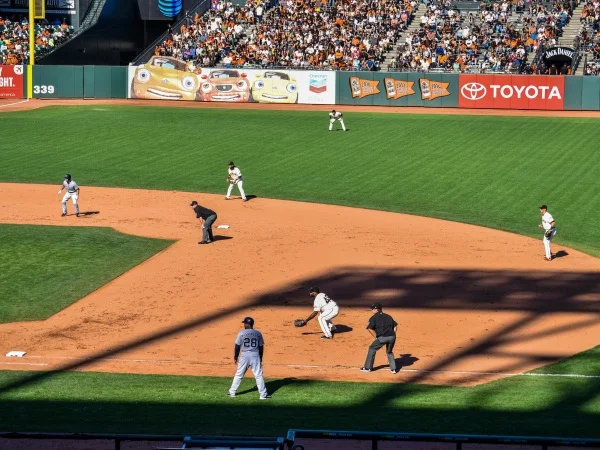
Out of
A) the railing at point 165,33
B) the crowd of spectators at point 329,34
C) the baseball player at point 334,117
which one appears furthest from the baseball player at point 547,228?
the railing at point 165,33

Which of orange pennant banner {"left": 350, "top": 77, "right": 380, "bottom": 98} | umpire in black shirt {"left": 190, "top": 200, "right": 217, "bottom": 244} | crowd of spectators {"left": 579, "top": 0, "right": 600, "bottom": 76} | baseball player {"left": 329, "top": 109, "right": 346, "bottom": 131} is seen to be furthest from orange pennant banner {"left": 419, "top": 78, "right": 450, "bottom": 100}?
umpire in black shirt {"left": 190, "top": 200, "right": 217, "bottom": 244}

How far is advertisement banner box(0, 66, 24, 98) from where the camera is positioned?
65.7m

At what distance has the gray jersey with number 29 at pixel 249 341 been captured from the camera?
59.5 feet

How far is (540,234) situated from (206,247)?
34.7 ft

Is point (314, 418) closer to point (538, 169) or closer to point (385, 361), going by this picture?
point (385, 361)

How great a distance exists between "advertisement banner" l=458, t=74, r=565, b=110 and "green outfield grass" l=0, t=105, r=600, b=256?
3.02 metres

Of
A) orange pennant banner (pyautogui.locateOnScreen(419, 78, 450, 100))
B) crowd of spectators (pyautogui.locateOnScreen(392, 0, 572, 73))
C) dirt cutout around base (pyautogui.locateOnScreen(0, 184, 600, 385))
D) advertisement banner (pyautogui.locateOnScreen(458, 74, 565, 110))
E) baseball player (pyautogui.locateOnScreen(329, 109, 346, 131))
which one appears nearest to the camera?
dirt cutout around base (pyautogui.locateOnScreen(0, 184, 600, 385))

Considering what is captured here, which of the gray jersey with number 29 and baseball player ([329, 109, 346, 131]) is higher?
baseball player ([329, 109, 346, 131])

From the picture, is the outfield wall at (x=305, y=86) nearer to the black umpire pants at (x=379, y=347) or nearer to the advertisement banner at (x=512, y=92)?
the advertisement banner at (x=512, y=92)

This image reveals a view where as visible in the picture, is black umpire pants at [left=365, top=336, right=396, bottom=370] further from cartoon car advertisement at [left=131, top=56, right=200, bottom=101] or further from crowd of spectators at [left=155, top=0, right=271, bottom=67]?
crowd of spectators at [left=155, top=0, right=271, bottom=67]

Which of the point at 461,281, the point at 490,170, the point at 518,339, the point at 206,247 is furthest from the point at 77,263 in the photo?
the point at 490,170

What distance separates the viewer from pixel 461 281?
2741 cm

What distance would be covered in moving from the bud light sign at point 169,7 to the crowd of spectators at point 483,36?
18.2m

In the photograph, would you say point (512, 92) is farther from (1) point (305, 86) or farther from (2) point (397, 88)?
(1) point (305, 86)
